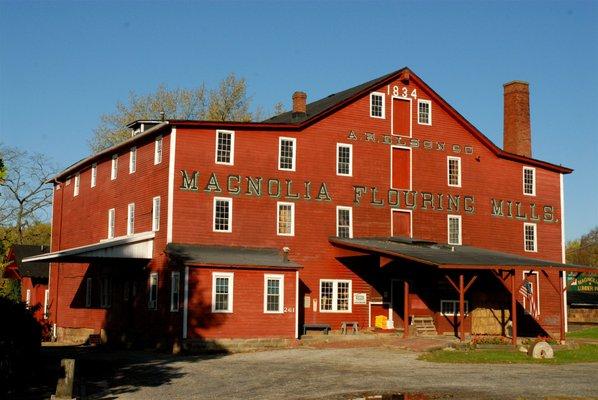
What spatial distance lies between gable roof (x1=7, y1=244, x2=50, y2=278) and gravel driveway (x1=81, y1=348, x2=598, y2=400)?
24.3m

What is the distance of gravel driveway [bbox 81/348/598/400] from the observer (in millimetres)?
19484

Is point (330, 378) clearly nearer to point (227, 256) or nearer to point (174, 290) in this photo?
point (227, 256)

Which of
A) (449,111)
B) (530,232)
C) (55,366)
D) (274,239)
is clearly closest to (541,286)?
(530,232)

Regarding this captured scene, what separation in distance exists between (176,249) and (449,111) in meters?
16.8

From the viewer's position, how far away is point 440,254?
3338 centimetres

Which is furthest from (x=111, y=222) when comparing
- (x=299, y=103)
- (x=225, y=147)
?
(x=299, y=103)

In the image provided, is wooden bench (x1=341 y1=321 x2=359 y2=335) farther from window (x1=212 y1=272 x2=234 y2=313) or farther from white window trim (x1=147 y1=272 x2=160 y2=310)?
white window trim (x1=147 y1=272 x2=160 y2=310)

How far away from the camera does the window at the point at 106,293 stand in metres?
39.8

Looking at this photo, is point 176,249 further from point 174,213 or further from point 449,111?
point 449,111

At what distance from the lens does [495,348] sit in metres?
30.7

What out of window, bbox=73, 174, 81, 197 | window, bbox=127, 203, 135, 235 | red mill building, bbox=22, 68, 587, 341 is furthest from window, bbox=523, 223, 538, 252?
window, bbox=73, 174, 81, 197

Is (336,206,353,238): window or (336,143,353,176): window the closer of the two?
(336,206,353,238): window

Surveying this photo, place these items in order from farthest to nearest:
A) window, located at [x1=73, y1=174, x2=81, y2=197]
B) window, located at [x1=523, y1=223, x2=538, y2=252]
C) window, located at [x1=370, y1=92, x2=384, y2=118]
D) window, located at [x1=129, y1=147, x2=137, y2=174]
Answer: window, located at [x1=73, y1=174, x2=81, y2=197]
window, located at [x1=523, y1=223, x2=538, y2=252]
window, located at [x1=370, y1=92, x2=384, y2=118]
window, located at [x1=129, y1=147, x2=137, y2=174]

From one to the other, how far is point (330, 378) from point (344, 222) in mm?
16335
